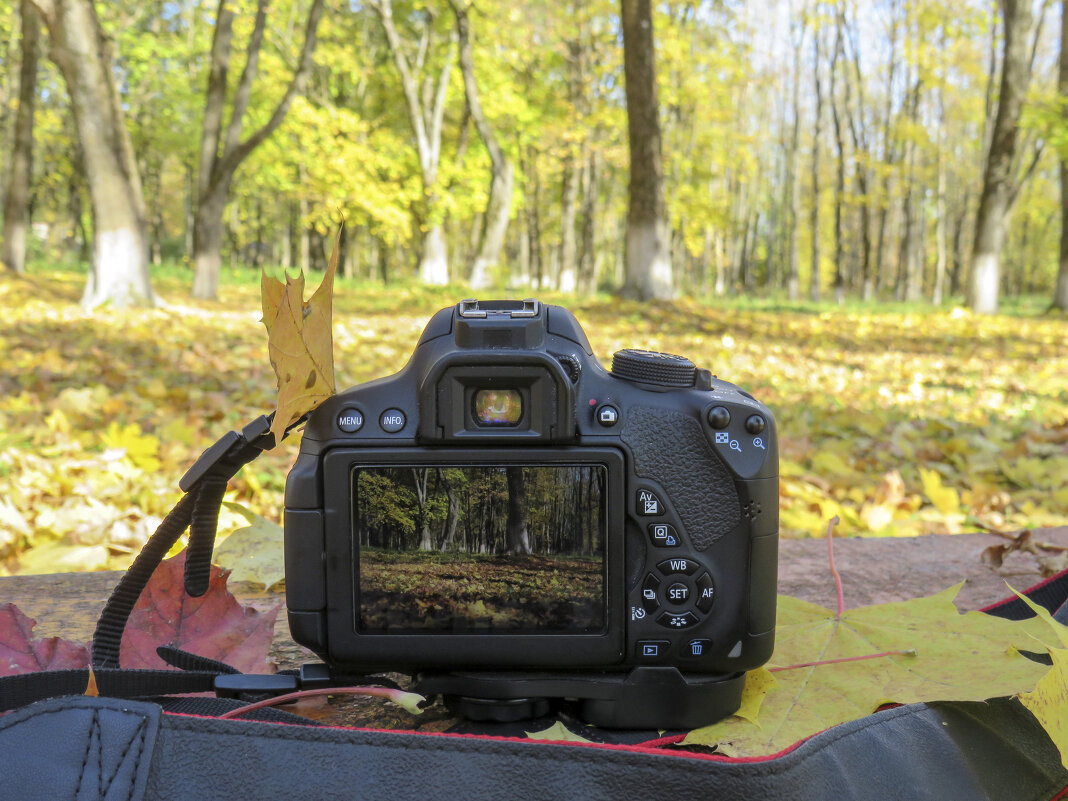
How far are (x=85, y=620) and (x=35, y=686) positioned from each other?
0.47 metres

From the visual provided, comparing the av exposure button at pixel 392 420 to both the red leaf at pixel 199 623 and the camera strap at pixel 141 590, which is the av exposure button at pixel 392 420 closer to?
the camera strap at pixel 141 590

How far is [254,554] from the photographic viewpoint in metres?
1.46

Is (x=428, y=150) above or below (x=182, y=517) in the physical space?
above

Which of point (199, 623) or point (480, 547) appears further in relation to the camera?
point (199, 623)

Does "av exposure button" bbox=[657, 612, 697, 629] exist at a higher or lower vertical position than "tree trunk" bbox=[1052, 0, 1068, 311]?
lower

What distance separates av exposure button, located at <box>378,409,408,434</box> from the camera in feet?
2.85

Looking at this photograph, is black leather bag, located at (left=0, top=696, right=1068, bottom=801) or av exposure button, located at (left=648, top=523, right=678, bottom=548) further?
av exposure button, located at (left=648, top=523, right=678, bottom=548)

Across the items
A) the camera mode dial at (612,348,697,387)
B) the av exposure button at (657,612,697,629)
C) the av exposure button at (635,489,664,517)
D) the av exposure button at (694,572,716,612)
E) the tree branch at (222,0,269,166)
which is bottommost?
the av exposure button at (657,612,697,629)

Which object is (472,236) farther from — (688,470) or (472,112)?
(688,470)

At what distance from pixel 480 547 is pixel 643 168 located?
6.66 m

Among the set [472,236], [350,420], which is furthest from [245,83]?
[472,236]

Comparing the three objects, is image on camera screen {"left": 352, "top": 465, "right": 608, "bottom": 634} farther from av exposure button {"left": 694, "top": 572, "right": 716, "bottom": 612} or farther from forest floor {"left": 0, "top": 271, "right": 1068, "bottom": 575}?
forest floor {"left": 0, "top": 271, "right": 1068, "bottom": 575}

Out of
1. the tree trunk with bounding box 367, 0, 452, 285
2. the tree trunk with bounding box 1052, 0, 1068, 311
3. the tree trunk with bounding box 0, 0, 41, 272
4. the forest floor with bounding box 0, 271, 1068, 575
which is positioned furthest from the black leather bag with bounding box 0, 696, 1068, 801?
the tree trunk with bounding box 367, 0, 452, 285

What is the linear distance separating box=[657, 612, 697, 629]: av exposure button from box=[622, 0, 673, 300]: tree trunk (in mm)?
6482
